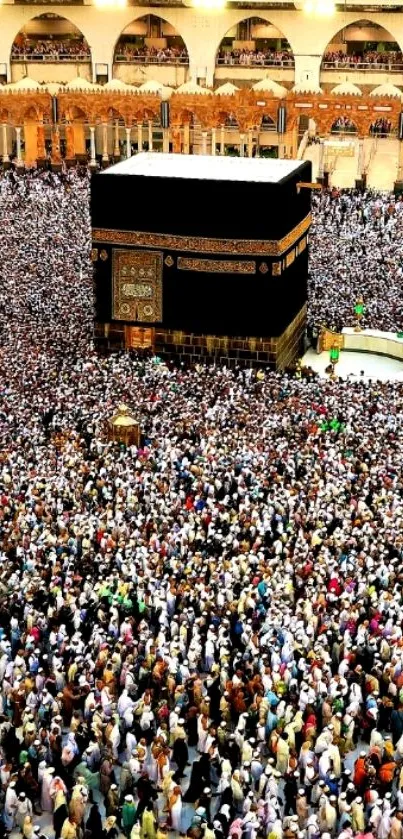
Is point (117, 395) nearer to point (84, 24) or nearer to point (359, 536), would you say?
point (359, 536)

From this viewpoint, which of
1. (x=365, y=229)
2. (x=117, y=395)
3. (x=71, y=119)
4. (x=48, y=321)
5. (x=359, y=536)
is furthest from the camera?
(x=71, y=119)

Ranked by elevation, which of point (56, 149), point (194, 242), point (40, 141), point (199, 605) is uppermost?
point (40, 141)

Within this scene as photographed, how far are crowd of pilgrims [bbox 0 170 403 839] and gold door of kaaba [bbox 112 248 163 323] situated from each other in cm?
181

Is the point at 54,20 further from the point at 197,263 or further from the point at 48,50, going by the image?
the point at 197,263

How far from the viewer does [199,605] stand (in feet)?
33.3

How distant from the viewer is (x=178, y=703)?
29.1 ft

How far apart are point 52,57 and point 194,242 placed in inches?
715

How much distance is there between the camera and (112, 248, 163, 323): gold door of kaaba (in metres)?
Answer: 18.1

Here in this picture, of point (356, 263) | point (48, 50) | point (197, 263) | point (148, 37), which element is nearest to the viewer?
point (197, 263)

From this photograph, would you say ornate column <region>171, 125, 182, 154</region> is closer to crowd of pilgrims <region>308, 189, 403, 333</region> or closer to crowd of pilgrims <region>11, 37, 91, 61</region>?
crowd of pilgrims <region>11, 37, 91, 61</region>

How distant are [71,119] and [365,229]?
11.5m

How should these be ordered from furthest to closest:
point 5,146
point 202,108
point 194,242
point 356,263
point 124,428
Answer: point 5,146, point 202,108, point 356,263, point 194,242, point 124,428

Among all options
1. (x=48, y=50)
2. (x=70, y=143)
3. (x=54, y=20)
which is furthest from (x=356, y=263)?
(x=54, y=20)

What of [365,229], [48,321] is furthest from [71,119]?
[48,321]
